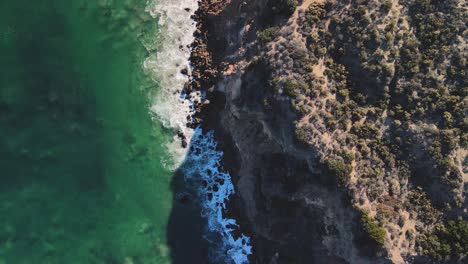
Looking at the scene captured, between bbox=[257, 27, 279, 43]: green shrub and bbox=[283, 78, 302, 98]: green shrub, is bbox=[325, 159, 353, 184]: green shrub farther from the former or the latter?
bbox=[257, 27, 279, 43]: green shrub

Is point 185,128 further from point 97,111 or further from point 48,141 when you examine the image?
point 48,141

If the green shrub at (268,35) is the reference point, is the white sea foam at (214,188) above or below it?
below

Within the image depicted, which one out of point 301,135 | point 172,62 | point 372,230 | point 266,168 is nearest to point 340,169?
point 301,135

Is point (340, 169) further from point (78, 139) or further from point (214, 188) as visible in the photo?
point (78, 139)

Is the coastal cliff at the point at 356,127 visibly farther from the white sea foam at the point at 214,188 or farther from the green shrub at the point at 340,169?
the white sea foam at the point at 214,188

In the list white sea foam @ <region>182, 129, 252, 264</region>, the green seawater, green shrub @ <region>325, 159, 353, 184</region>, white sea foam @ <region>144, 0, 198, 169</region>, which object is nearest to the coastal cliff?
green shrub @ <region>325, 159, 353, 184</region>

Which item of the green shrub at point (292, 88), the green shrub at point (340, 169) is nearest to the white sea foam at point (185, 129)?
the green shrub at point (292, 88)

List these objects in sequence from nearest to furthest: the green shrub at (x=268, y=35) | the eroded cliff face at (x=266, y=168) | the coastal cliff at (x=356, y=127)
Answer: the coastal cliff at (x=356, y=127), the eroded cliff face at (x=266, y=168), the green shrub at (x=268, y=35)
